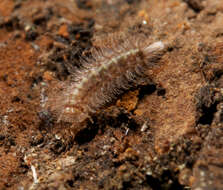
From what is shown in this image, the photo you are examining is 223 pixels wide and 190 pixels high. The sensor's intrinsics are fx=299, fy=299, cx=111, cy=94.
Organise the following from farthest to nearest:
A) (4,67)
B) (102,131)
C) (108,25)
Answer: (108,25), (4,67), (102,131)

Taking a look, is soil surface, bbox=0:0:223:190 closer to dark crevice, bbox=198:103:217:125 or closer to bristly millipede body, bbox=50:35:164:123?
dark crevice, bbox=198:103:217:125

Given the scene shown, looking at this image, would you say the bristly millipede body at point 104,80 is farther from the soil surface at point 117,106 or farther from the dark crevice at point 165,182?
the dark crevice at point 165,182

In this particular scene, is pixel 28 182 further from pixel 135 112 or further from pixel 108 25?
pixel 108 25

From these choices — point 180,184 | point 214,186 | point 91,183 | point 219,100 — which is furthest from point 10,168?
point 219,100

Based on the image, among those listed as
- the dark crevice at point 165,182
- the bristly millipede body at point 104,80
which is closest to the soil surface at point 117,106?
the dark crevice at point 165,182

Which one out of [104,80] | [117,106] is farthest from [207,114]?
[104,80]

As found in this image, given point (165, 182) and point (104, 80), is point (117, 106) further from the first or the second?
point (165, 182)
